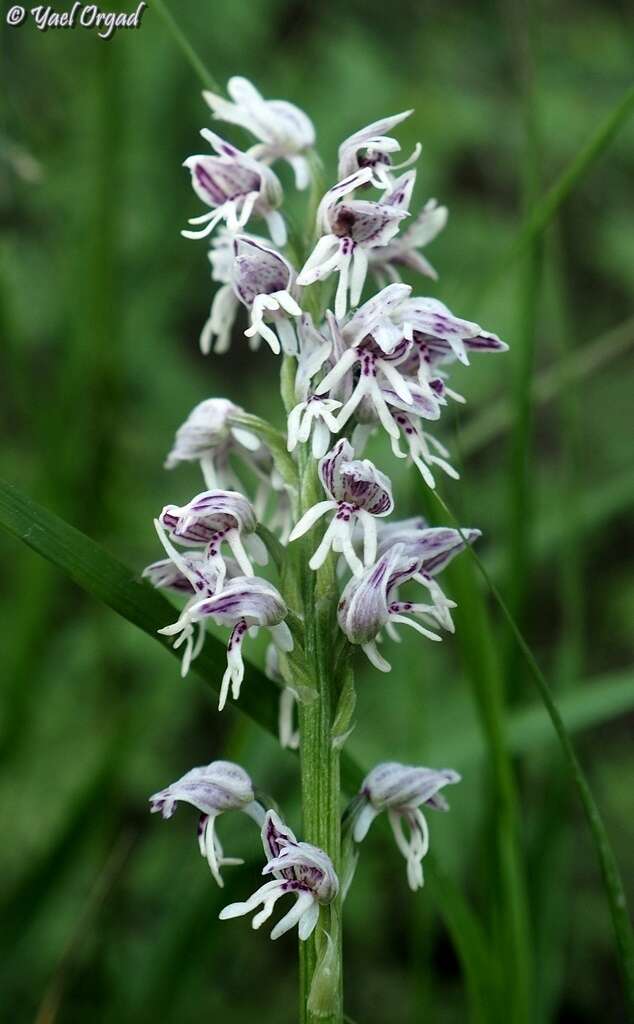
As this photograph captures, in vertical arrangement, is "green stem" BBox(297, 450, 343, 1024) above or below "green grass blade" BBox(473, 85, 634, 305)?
below

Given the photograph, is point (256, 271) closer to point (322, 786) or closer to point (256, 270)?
point (256, 270)

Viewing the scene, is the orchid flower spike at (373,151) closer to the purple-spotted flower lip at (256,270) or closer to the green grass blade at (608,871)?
the purple-spotted flower lip at (256,270)

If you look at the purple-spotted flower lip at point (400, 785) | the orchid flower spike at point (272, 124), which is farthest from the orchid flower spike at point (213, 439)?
the purple-spotted flower lip at point (400, 785)

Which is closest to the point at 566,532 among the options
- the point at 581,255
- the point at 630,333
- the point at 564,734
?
the point at 630,333

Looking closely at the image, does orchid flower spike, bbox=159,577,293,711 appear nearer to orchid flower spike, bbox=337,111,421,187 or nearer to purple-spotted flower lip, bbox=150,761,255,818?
purple-spotted flower lip, bbox=150,761,255,818

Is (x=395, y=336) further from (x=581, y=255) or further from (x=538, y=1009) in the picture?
(x=581, y=255)

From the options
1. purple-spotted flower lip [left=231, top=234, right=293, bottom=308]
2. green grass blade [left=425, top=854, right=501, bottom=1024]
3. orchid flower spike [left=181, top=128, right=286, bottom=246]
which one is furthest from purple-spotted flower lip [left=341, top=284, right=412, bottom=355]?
green grass blade [left=425, top=854, right=501, bottom=1024]

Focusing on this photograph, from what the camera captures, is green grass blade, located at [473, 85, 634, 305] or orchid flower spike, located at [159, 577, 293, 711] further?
green grass blade, located at [473, 85, 634, 305]
